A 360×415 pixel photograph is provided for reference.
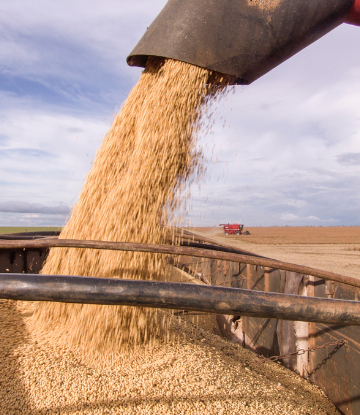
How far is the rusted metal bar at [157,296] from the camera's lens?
709 millimetres

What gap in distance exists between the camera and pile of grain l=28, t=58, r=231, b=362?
2293 mm

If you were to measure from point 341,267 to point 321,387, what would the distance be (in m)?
8.87

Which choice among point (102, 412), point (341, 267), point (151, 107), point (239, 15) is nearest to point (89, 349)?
point (102, 412)

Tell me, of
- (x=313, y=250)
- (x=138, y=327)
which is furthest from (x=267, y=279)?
(x=313, y=250)

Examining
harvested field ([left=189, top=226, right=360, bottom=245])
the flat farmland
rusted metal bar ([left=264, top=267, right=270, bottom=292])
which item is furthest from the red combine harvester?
rusted metal bar ([left=264, top=267, right=270, bottom=292])

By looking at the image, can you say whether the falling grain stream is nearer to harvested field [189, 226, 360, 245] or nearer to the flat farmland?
the flat farmland

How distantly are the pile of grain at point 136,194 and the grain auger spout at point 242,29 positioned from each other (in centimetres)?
18

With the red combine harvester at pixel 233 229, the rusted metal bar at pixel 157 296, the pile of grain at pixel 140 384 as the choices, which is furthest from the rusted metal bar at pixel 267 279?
the red combine harvester at pixel 233 229

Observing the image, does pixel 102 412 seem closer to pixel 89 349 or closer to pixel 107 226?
pixel 89 349

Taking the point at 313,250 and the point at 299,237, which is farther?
the point at 299,237

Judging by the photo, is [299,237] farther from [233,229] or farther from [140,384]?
[140,384]

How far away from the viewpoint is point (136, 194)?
237 centimetres

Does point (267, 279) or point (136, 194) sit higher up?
point (136, 194)

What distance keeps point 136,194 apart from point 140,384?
4.02ft
